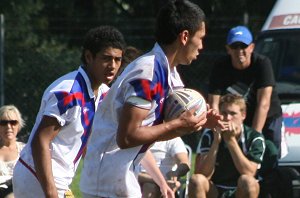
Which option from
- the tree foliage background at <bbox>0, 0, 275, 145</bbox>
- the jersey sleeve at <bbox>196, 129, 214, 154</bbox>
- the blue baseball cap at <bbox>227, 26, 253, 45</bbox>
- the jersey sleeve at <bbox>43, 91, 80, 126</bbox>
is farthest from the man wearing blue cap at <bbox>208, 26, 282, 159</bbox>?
the tree foliage background at <bbox>0, 0, 275, 145</bbox>

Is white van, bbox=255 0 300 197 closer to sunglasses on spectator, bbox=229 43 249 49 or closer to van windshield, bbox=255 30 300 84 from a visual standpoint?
van windshield, bbox=255 30 300 84

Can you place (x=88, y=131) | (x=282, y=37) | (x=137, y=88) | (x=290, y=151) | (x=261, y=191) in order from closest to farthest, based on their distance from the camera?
(x=137, y=88), (x=88, y=131), (x=261, y=191), (x=290, y=151), (x=282, y=37)

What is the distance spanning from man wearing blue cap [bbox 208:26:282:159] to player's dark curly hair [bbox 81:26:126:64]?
13.1 feet

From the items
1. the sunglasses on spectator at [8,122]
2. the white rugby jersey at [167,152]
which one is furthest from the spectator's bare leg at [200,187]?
the sunglasses on spectator at [8,122]

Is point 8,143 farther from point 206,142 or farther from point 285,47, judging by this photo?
point 285,47

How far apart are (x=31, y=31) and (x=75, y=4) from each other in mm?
1292

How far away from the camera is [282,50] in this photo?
36.3 ft

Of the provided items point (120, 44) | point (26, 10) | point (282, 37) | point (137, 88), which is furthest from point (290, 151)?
point (26, 10)

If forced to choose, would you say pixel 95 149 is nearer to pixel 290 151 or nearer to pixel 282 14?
pixel 290 151

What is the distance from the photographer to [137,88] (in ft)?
17.1

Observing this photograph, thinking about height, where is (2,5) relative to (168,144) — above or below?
above

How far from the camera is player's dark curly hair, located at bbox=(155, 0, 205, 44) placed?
5324mm

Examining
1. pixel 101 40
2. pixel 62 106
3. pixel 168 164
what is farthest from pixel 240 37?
pixel 62 106

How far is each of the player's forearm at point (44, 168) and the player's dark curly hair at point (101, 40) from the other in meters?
0.64
